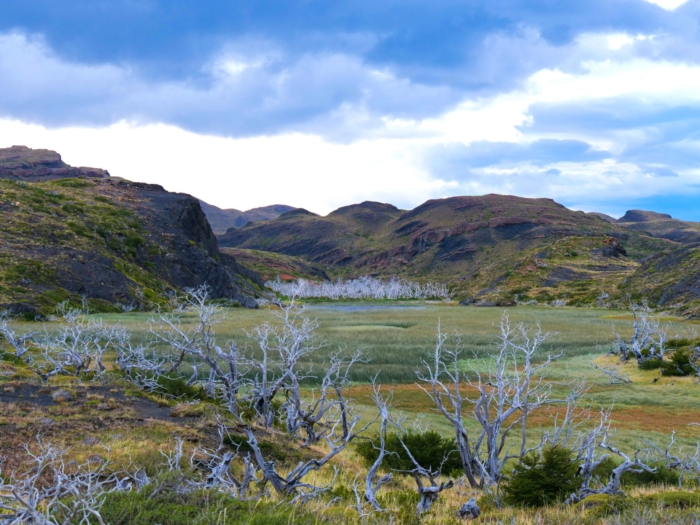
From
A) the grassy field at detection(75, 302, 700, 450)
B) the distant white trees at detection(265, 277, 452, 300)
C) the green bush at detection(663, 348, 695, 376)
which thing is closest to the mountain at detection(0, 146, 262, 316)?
the grassy field at detection(75, 302, 700, 450)

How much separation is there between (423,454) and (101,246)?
6305cm

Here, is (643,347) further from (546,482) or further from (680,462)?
(546,482)

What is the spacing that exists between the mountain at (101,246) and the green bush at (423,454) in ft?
132

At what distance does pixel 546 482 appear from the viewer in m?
7.92

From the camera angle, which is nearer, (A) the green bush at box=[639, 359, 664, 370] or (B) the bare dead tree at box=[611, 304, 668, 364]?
(A) the green bush at box=[639, 359, 664, 370]

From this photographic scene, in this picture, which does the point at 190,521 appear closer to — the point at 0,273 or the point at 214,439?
the point at 214,439

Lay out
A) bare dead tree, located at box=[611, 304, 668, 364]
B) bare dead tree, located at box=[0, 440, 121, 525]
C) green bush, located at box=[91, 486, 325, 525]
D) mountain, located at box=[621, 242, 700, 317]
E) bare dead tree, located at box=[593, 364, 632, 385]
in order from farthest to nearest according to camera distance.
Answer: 1. mountain, located at box=[621, 242, 700, 317]
2. bare dead tree, located at box=[611, 304, 668, 364]
3. bare dead tree, located at box=[593, 364, 632, 385]
4. green bush, located at box=[91, 486, 325, 525]
5. bare dead tree, located at box=[0, 440, 121, 525]

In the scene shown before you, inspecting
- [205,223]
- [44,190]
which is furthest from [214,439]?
[205,223]

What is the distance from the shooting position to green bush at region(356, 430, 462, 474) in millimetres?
11555

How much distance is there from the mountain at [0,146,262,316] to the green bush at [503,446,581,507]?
44473mm

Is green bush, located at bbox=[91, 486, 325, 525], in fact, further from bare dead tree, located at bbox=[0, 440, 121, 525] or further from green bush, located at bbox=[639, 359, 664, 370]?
green bush, located at bbox=[639, 359, 664, 370]

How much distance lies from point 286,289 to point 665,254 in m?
90.7

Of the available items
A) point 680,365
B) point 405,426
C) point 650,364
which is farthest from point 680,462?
point 650,364

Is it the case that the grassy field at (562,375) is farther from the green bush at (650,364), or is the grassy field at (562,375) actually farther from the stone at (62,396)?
the stone at (62,396)
